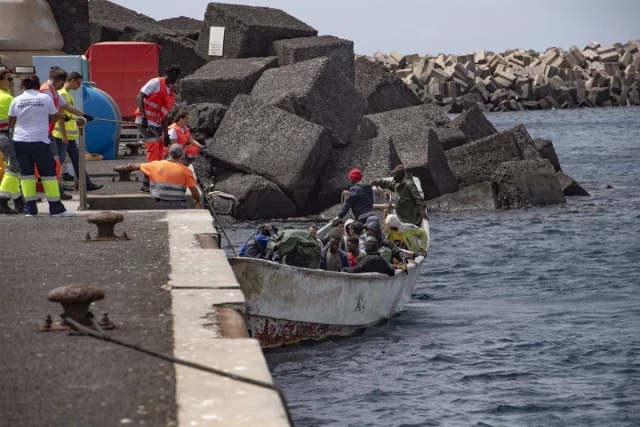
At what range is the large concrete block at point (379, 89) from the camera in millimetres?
34344

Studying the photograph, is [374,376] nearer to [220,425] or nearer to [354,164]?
[220,425]

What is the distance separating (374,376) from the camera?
13734 mm

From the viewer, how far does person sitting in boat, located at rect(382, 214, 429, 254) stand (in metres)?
17.9

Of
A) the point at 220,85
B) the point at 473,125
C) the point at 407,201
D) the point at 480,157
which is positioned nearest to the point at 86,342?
the point at 407,201

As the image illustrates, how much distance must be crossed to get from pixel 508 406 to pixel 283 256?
10.9 feet

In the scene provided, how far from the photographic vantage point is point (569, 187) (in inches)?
1284

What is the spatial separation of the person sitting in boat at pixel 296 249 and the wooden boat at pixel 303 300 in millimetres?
403

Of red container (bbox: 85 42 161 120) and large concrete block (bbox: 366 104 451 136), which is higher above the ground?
red container (bbox: 85 42 161 120)

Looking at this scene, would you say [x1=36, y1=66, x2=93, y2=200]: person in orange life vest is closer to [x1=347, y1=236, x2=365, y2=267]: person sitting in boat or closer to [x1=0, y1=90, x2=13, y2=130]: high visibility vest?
[x1=0, y1=90, x2=13, y2=130]: high visibility vest

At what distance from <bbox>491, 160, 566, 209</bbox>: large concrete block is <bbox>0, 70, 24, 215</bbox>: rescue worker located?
1575 centimetres

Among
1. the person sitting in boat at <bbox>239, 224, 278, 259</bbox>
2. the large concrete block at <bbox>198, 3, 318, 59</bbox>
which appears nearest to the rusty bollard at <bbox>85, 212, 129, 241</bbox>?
the person sitting in boat at <bbox>239, 224, 278, 259</bbox>

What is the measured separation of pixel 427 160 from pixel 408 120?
3.84 meters

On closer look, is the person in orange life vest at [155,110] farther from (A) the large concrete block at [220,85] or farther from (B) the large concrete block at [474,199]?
(A) the large concrete block at [220,85]

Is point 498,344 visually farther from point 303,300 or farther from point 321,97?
point 321,97
